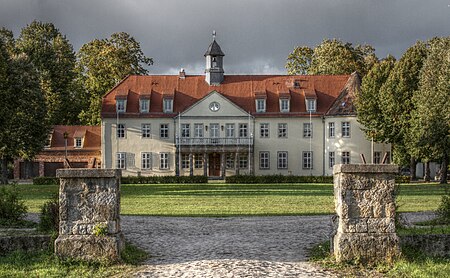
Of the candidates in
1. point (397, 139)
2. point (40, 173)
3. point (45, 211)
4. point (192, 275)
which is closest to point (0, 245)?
point (45, 211)

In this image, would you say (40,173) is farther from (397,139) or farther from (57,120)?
(397,139)

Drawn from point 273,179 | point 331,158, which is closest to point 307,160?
point 331,158

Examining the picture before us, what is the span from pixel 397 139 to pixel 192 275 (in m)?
39.4

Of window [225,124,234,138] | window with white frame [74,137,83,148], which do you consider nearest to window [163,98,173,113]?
window [225,124,234,138]

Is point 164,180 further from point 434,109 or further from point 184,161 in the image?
point 434,109

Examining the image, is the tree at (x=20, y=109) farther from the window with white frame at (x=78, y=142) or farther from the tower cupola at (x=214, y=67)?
the tower cupola at (x=214, y=67)

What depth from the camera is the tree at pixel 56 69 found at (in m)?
63.1

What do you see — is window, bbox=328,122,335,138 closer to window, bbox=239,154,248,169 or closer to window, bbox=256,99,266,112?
window, bbox=256,99,266,112

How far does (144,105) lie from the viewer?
55656mm

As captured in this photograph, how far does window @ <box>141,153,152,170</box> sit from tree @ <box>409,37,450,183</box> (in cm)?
2215

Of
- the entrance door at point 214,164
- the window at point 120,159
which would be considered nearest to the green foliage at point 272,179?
the entrance door at point 214,164

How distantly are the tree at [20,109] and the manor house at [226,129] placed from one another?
13157 millimetres

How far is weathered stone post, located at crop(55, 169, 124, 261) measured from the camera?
9898mm

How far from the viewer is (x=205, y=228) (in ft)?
48.4
